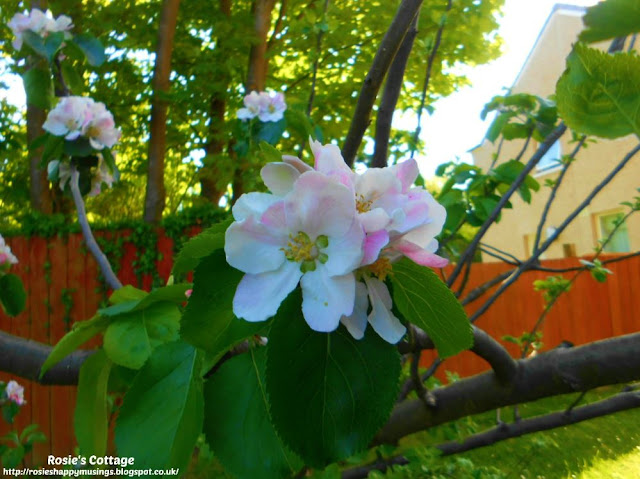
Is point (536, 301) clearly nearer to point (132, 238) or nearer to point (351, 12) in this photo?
point (351, 12)

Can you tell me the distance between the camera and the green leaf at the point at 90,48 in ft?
6.06

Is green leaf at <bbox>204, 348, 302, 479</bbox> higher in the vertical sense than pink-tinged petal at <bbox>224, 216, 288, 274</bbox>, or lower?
lower

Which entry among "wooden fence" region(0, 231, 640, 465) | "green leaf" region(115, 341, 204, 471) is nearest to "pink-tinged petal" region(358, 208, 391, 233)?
"green leaf" region(115, 341, 204, 471)

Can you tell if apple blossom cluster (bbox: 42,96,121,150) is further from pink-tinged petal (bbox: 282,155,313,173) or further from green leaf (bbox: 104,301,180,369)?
pink-tinged petal (bbox: 282,155,313,173)

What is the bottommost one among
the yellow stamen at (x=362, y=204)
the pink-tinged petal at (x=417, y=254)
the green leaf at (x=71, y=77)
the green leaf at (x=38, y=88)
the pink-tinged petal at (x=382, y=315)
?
the pink-tinged petal at (x=382, y=315)

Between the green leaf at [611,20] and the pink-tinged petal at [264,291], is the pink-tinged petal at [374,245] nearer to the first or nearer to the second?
the pink-tinged petal at [264,291]

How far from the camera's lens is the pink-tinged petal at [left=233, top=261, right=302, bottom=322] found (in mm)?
454

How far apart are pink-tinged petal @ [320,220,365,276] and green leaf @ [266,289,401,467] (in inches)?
1.8

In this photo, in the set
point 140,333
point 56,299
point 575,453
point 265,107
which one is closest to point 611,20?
point 140,333

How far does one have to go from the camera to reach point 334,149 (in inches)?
20.7

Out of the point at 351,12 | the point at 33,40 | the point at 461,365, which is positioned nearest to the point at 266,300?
the point at 33,40

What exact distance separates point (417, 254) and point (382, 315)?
0.06 meters

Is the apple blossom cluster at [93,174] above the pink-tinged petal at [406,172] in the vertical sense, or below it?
above

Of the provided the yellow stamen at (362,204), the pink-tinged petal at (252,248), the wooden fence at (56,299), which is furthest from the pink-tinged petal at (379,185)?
the wooden fence at (56,299)
